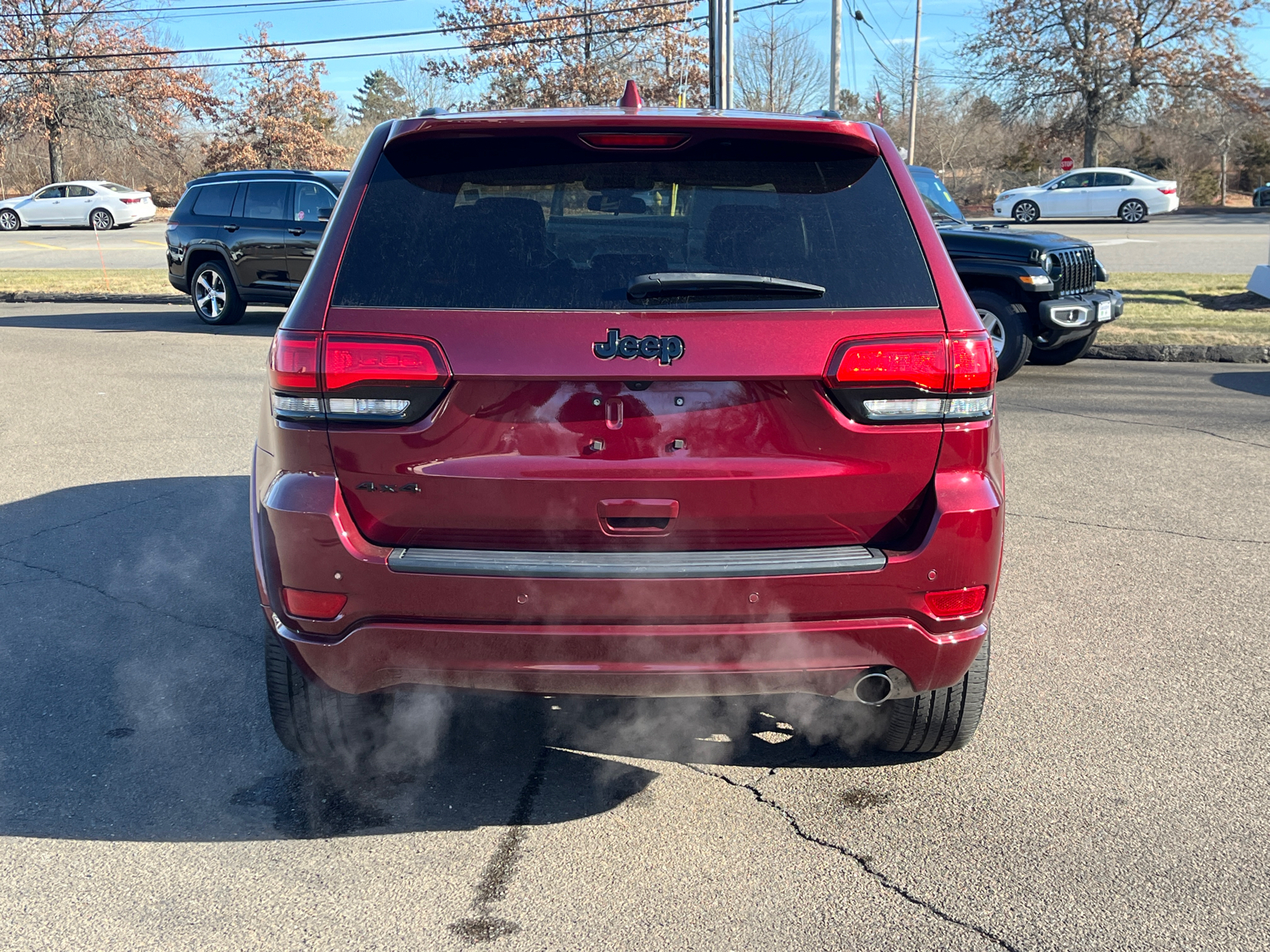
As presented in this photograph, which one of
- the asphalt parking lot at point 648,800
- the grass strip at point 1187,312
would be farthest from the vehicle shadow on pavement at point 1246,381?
the asphalt parking lot at point 648,800

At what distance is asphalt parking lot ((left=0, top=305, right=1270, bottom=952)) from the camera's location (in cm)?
268

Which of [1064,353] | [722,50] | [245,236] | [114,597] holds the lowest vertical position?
[114,597]

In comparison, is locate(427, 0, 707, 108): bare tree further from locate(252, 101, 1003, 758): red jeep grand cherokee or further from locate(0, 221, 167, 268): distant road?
locate(252, 101, 1003, 758): red jeep grand cherokee

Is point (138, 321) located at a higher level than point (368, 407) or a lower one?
higher

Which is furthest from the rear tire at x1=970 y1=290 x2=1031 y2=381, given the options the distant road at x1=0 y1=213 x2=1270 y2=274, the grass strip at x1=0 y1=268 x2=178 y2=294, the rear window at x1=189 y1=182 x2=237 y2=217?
the grass strip at x1=0 y1=268 x2=178 y2=294

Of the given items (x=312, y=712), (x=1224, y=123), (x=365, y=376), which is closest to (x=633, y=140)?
(x=365, y=376)

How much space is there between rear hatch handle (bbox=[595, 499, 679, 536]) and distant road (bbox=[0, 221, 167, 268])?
23.8 meters

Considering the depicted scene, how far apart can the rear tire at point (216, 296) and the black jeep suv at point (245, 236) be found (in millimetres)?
10

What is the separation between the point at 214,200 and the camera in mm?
14539

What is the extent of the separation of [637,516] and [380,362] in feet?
2.35

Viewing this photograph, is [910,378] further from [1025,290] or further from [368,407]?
[1025,290]

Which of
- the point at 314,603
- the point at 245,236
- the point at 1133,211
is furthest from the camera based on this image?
the point at 1133,211

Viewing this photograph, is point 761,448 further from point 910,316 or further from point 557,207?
point 557,207

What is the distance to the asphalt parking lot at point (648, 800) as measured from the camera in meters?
2.68
